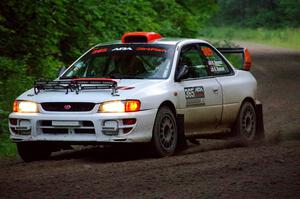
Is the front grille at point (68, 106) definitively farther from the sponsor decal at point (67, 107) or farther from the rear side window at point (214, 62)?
the rear side window at point (214, 62)

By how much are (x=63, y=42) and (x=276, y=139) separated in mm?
6947

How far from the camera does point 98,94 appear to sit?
1041 centimetres

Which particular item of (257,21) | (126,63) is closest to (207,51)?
(126,63)

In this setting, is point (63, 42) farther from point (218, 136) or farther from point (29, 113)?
point (29, 113)

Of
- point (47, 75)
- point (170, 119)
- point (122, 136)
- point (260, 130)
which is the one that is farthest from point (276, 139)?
point (47, 75)

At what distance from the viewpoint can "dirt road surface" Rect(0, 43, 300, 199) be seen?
7844 millimetres

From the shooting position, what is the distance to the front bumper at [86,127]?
10234 mm

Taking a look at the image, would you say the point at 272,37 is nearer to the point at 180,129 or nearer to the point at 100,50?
the point at 100,50

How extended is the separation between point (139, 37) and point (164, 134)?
1.79 metres

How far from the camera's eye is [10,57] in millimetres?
17031

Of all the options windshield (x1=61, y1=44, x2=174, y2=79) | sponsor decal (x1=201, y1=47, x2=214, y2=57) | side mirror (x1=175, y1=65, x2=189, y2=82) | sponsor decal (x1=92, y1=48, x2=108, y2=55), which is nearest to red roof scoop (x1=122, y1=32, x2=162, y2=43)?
windshield (x1=61, y1=44, x2=174, y2=79)

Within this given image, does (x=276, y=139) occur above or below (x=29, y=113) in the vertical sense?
below

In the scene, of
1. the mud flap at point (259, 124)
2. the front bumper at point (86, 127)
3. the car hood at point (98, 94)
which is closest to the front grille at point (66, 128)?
the front bumper at point (86, 127)

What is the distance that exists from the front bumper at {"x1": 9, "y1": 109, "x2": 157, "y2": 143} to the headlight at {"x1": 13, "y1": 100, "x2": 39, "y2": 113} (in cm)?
7
